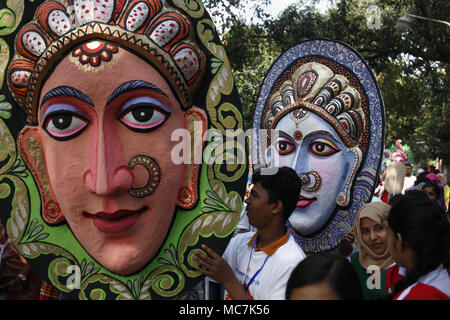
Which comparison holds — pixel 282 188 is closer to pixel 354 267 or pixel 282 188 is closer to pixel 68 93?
pixel 354 267

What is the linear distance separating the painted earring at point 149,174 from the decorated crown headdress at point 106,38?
0.38 metres

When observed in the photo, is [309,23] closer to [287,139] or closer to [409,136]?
[287,139]

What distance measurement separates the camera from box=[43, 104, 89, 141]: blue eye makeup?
7.86 feet

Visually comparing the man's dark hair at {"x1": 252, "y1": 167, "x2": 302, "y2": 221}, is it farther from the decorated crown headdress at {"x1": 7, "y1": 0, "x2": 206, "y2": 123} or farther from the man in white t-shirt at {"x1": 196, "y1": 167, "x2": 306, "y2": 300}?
the decorated crown headdress at {"x1": 7, "y1": 0, "x2": 206, "y2": 123}

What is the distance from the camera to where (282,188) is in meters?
2.74

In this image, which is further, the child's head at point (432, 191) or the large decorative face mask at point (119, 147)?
the child's head at point (432, 191)

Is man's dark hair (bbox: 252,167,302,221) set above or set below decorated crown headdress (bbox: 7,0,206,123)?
below

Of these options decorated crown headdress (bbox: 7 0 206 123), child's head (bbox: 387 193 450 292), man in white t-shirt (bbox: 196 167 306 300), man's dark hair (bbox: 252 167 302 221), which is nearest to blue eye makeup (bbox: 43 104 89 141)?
decorated crown headdress (bbox: 7 0 206 123)

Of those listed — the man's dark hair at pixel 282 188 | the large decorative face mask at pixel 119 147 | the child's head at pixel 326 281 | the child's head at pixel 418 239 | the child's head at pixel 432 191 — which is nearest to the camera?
the child's head at pixel 326 281

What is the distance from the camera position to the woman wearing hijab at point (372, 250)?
10.7 ft

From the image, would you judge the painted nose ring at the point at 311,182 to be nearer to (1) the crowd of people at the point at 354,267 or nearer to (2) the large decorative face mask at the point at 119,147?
(1) the crowd of people at the point at 354,267

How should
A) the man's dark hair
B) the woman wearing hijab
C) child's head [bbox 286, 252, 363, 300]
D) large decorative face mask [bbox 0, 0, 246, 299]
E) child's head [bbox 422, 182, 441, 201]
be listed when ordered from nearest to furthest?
child's head [bbox 286, 252, 363, 300] → large decorative face mask [bbox 0, 0, 246, 299] → the man's dark hair → the woman wearing hijab → child's head [bbox 422, 182, 441, 201]

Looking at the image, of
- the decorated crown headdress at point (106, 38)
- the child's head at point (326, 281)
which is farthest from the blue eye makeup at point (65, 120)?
the child's head at point (326, 281)
